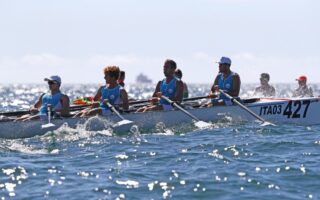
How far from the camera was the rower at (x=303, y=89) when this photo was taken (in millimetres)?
20891

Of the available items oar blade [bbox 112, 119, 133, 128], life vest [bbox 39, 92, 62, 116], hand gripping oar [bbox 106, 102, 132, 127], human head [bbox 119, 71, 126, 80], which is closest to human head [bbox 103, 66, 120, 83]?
hand gripping oar [bbox 106, 102, 132, 127]

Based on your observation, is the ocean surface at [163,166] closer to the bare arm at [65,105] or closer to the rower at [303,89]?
the bare arm at [65,105]

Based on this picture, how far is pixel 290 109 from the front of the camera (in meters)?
18.1

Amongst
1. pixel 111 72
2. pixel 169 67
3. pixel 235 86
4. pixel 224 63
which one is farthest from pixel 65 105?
pixel 235 86

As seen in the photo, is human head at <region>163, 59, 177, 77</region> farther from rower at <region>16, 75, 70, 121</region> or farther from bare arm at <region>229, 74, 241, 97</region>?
rower at <region>16, 75, 70, 121</region>

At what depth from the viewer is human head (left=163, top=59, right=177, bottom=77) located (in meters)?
16.8

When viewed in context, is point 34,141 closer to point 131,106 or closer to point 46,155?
point 46,155

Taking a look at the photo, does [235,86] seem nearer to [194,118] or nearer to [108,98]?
[194,118]

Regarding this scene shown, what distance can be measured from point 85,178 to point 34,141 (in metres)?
4.32

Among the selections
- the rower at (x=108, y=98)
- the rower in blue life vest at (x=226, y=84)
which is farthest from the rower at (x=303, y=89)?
the rower at (x=108, y=98)

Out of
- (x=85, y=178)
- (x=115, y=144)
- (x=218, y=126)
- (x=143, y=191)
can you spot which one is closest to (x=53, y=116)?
(x=115, y=144)

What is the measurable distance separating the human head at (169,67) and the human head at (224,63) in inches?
57.0

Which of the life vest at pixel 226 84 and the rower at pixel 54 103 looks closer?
the rower at pixel 54 103

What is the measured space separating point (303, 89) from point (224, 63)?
4.14 m
